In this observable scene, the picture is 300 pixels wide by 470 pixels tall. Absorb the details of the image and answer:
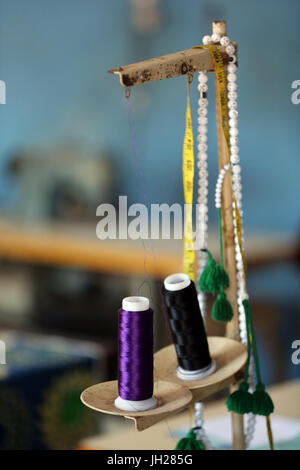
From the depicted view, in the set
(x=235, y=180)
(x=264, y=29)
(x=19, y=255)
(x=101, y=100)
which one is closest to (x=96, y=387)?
(x=235, y=180)

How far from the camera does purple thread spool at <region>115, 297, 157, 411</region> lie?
0.76 m

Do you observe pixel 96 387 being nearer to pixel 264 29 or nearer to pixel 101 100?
pixel 264 29

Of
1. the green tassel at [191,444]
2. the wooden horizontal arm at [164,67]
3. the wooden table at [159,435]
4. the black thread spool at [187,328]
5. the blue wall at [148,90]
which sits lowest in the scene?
the wooden table at [159,435]

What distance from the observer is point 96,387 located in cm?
78

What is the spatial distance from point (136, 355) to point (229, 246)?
230 mm

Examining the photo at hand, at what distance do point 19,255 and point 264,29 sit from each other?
6.17ft

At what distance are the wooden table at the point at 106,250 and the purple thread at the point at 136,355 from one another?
6.14 feet

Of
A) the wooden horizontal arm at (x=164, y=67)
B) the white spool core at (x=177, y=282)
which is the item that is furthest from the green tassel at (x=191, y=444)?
the wooden horizontal arm at (x=164, y=67)

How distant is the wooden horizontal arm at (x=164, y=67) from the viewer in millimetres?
774

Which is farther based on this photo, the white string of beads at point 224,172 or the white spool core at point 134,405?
the white string of beads at point 224,172

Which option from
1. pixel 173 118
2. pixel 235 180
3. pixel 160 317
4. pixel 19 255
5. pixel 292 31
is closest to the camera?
pixel 235 180

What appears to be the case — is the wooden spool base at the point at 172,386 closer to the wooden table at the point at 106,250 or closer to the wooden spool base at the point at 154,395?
the wooden spool base at the point at 154,395

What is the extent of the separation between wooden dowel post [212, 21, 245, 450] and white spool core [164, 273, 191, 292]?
0.11 m
